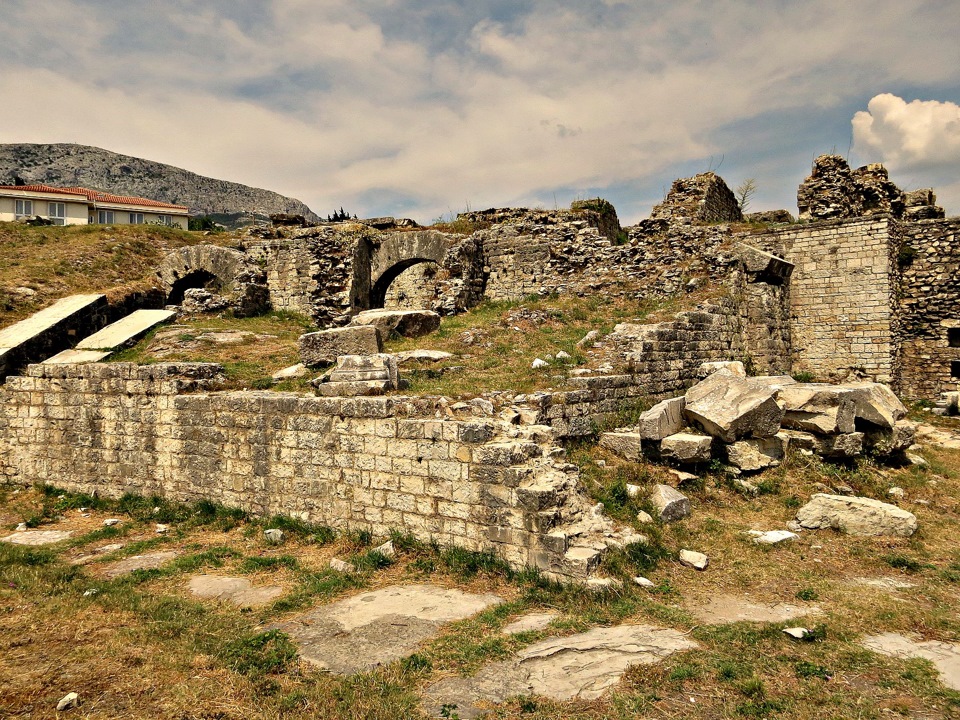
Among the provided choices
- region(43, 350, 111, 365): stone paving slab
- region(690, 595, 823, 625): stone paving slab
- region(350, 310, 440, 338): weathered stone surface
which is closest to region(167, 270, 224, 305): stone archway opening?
region(43, 350, 111, 365): stone paving slab

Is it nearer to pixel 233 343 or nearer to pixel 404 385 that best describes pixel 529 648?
pixel 404 385

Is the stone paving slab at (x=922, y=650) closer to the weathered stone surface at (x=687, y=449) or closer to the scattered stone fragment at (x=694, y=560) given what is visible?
the scattered stone fragment at (x=694, y=560)

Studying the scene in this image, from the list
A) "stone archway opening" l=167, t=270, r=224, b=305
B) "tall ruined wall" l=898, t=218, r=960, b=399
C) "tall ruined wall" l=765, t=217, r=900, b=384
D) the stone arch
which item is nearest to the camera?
"tall ruined wall" l=765, t=217, r=900, b=384

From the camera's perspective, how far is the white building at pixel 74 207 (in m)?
39.8

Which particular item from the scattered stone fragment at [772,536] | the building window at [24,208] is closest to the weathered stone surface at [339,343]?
the scattered stone fragment at [772,536]

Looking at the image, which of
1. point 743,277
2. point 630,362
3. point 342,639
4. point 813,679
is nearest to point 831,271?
point 743,277

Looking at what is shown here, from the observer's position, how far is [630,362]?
29.9 feet

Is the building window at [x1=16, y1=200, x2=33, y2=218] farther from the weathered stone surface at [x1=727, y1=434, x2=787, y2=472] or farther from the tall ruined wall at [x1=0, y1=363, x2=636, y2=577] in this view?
the weathered stone surface at [x1=727, y1=434, x2=787, y2=472]

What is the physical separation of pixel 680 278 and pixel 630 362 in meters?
4.28

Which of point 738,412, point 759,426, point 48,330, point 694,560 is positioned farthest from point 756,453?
point 48,330

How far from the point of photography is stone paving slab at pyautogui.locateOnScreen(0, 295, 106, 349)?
11.0 m

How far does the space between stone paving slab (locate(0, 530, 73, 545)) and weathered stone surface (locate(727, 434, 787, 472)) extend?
30.8 feet

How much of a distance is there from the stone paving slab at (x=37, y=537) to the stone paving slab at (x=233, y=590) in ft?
9.97

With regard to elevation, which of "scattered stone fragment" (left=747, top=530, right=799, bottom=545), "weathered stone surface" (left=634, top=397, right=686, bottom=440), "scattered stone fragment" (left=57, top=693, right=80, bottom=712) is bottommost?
"scattered stone fragment" (left=747, top=530, right=799, bottom=545)
